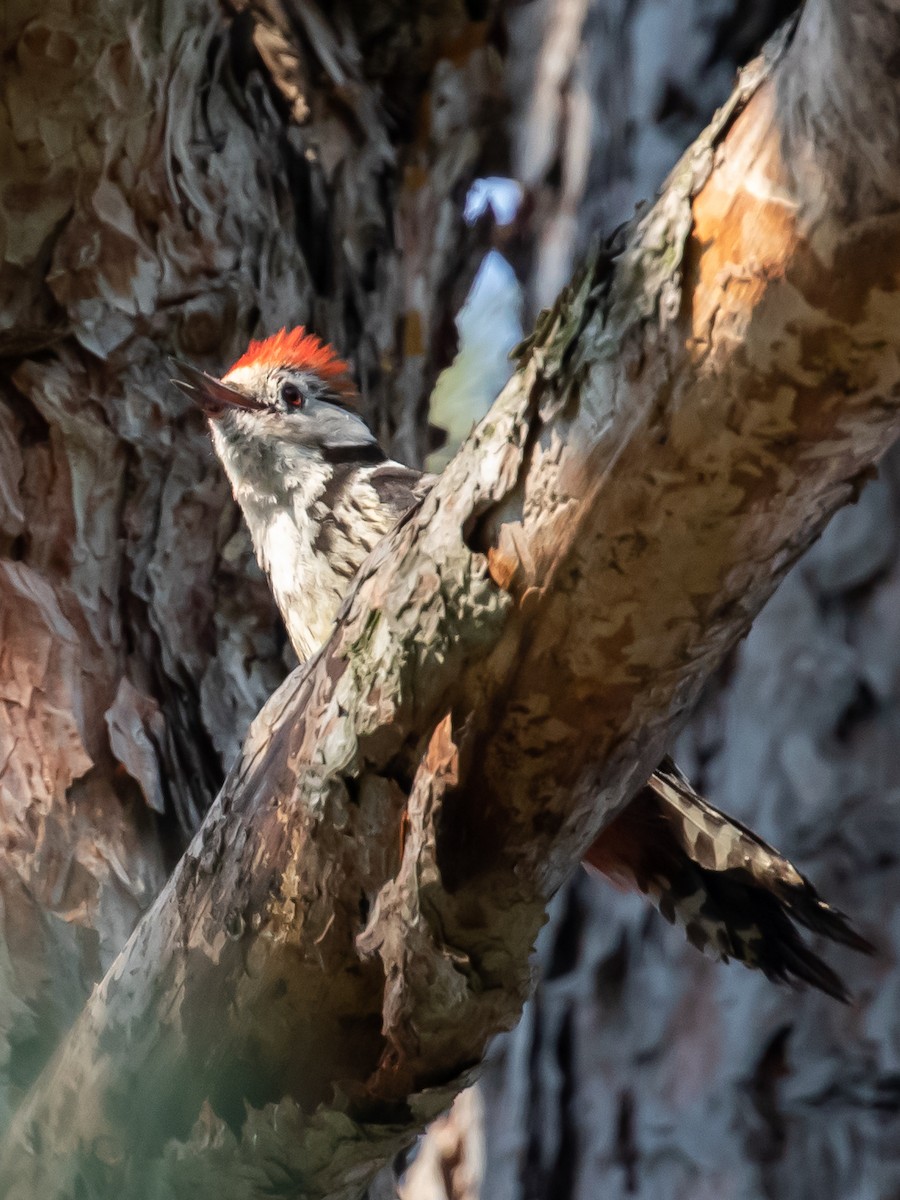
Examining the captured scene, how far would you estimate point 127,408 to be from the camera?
9.28 ft

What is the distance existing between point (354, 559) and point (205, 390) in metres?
0.53

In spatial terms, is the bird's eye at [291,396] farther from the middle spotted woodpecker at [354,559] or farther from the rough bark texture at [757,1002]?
the rough bark texture at [757,1002]

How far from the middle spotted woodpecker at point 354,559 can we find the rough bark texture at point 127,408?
117 millimetres

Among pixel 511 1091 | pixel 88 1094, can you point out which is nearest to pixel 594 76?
pixel 511 1091

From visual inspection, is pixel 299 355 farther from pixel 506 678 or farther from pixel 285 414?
pixel 506 678

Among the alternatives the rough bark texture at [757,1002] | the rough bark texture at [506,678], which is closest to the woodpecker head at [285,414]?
the rough bark texture at [757,1002]

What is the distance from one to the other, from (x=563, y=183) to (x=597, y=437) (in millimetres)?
3077

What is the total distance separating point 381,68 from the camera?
3.45 meters

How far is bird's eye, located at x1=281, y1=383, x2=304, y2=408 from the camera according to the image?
11.6ft

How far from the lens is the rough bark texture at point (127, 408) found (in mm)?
2488

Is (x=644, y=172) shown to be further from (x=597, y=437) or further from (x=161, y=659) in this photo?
(x=597, y=437)

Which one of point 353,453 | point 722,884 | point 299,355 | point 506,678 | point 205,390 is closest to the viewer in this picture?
point 506,678

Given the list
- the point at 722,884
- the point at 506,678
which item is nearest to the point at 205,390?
the point at 722,884

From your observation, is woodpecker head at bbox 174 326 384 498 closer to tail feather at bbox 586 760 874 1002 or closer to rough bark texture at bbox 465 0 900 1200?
rough bark texture at bbox 465 0 900 1200
